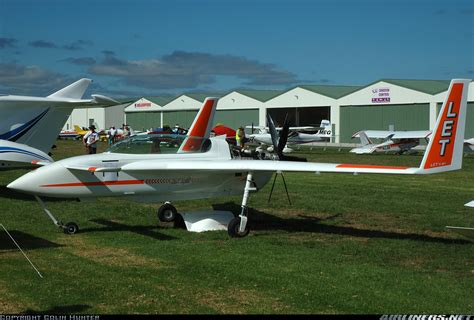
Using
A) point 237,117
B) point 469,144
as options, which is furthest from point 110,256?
point 237,117

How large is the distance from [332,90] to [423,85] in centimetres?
1128

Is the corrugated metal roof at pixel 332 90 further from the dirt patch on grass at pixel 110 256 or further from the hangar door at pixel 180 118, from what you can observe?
the dirt patch on grass at pixel 110 256

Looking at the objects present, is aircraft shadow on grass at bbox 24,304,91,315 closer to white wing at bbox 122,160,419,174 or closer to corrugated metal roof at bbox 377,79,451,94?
white wing at bbox 122,160,419,174

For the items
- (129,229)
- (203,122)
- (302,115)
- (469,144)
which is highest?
(302,115)

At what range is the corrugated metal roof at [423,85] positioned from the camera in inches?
1960

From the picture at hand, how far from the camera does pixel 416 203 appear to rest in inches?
589

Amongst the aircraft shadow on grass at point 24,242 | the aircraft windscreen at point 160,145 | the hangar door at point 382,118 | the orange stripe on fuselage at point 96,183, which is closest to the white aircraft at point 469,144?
the hangar door at point 382,118

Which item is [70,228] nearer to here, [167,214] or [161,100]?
[167,214]

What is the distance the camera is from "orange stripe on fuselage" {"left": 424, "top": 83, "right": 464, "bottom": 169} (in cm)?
859

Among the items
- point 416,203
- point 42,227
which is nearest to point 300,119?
point 416,203

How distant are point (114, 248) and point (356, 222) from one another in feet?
17.7

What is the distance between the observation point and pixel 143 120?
81438mm

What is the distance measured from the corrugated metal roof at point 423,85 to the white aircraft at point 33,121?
39.0 metres

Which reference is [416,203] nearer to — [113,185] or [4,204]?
[113,185]
